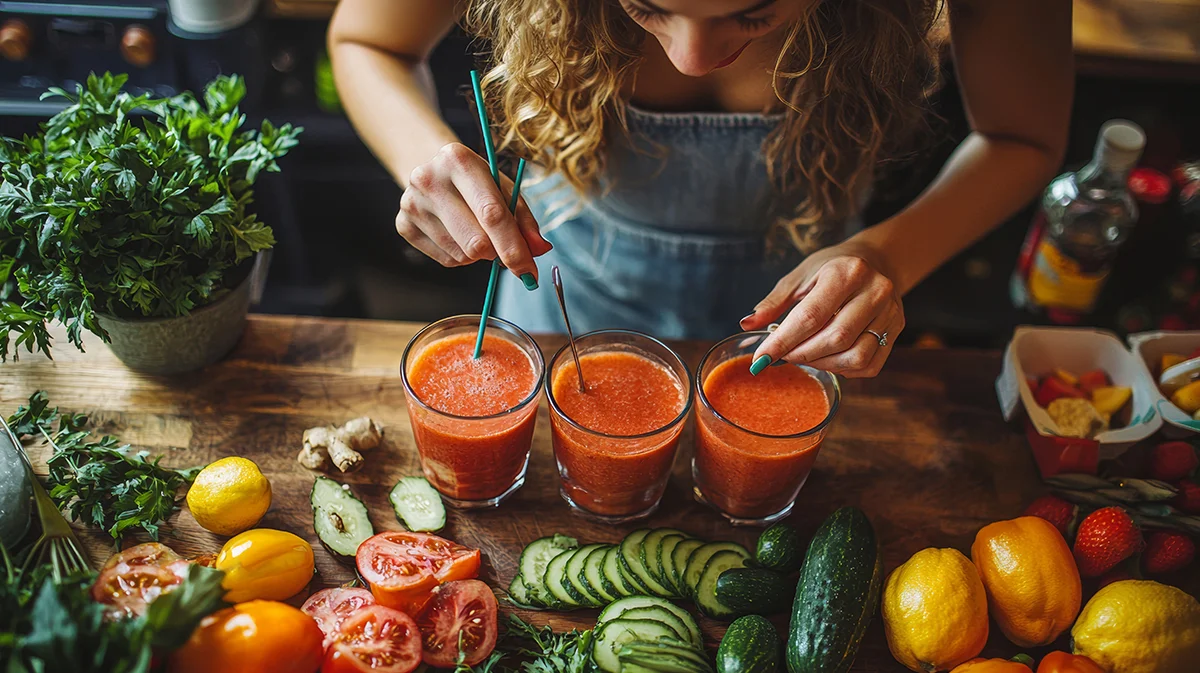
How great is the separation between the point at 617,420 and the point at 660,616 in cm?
34

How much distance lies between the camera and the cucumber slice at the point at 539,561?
149 cm

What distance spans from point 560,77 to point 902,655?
45.4 inches

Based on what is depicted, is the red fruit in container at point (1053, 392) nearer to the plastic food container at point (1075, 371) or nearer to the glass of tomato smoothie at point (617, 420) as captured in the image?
the plastic food container at point (1075, 371)

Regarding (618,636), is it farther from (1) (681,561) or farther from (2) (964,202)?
(2) (964,202)

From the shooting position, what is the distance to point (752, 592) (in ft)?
4.80

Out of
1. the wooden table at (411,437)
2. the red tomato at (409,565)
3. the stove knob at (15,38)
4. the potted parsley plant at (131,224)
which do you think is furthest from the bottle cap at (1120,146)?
the stove knob at (15,38)

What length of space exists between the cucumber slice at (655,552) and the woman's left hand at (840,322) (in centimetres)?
39

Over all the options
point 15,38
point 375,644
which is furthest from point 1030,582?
point 15,38

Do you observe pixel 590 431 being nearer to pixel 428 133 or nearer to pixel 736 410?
pixel 736 410

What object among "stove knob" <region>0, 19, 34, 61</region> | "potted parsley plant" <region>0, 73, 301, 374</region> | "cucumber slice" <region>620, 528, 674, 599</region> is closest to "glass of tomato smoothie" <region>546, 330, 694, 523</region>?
"cucumber slice" <region>620, 528, 674, 599</region>

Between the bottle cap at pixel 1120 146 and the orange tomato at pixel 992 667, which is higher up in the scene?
the bottle cap at pixel 1120 146

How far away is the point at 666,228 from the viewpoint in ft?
6.56

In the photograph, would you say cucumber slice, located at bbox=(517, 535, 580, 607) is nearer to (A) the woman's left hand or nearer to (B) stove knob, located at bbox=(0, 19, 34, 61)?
(A) the woman's left hand

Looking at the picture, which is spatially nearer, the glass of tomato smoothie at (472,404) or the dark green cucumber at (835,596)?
the dark green cucumber at (835,596)
